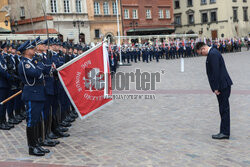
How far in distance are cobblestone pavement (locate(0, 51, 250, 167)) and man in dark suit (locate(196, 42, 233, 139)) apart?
11.1 inches

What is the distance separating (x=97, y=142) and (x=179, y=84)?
29.0 ft

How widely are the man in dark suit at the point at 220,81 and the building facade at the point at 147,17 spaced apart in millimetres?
45507

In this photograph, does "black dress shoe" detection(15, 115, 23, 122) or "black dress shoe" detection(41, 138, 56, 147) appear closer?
"black dress shoe" detection(41, 138, 56, 147)

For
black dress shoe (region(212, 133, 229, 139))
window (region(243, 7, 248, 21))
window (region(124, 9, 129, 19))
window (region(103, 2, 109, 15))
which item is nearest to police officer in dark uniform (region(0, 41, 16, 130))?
black dress shoe (region(212, 133, 229, 139))

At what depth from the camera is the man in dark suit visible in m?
6.67

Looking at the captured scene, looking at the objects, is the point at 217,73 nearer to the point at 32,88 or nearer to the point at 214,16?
the point at 32,88

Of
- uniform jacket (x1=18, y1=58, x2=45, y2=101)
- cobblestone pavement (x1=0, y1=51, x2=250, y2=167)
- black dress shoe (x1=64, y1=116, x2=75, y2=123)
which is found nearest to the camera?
cobblestone pavement (x1=0, y1=51, x2=250, y2=167)

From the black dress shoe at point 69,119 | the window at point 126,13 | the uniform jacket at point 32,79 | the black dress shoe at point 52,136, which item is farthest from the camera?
the window at point 126,13

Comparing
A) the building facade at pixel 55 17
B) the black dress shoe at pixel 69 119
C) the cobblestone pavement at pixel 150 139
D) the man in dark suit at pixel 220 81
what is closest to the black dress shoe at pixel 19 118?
the cobblestone pavement at pixel 150 139

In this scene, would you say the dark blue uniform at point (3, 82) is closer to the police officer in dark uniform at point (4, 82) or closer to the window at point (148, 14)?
the police officer in dark uniform at point (4, 82)

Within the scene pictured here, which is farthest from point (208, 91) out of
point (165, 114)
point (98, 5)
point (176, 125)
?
point (98, 5)

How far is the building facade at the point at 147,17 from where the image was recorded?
55.9m

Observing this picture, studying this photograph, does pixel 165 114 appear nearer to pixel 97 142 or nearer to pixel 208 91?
pixel 97 142

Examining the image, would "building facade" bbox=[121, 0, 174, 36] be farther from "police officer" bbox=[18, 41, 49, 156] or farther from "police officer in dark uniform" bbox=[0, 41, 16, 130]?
"police officer" bbox=[18, 41, 49, 156]
